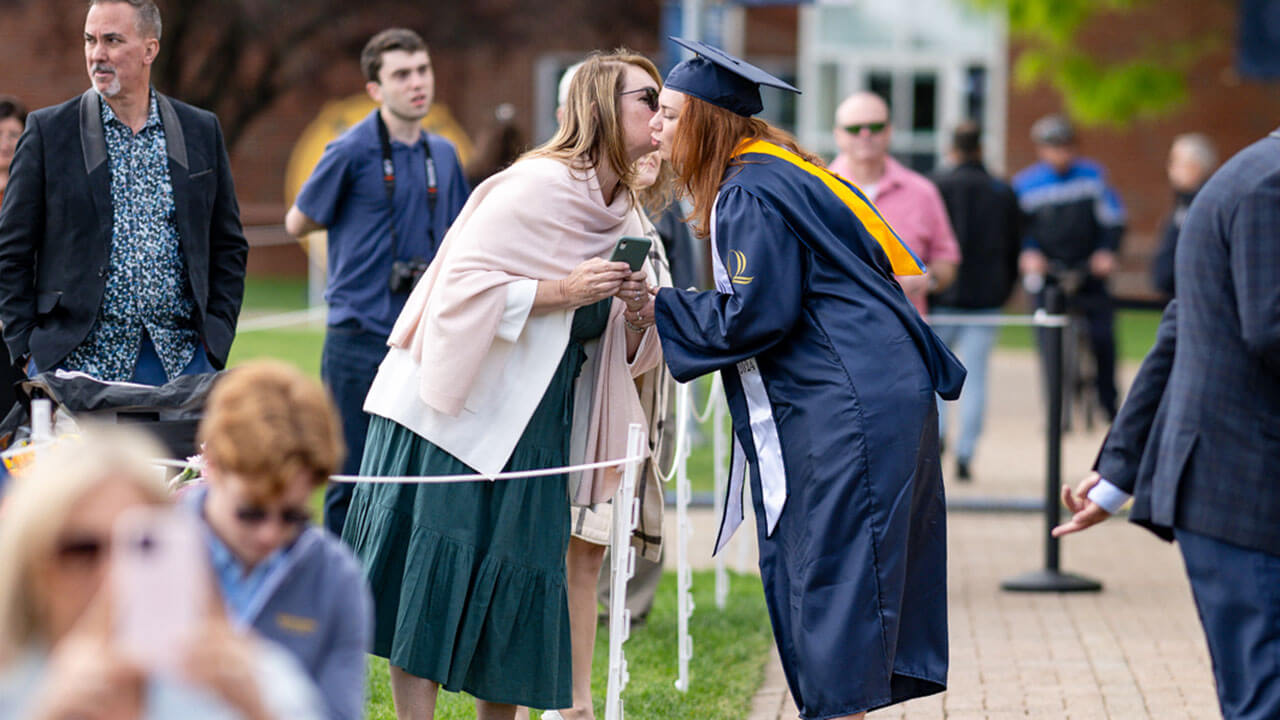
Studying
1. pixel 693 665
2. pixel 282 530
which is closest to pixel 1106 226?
pixel 693 665

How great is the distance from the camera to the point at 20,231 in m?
4.80

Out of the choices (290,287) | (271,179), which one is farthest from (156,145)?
(271,179)

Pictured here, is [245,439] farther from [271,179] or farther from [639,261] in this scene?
[271,179]

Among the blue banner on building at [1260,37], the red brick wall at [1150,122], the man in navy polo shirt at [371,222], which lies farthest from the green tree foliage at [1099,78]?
the man in navy polo shirt at [371,222]

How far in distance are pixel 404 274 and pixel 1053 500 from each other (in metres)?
3.32

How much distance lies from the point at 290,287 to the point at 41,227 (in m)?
24.5

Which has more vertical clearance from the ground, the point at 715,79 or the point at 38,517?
the point at 715,79

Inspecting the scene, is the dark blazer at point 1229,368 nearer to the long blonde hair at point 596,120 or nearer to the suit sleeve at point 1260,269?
the suit sleeve at point 1260,269

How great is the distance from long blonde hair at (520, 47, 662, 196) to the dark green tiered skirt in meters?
0.67

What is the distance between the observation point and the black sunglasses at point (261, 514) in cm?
268

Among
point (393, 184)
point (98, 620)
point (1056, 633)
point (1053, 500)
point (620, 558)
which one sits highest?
point (393, 184)

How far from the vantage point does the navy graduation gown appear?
4.05m

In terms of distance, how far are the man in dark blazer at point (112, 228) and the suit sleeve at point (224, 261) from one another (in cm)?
3

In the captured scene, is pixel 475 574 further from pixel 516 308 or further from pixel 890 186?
pixel 890 186
